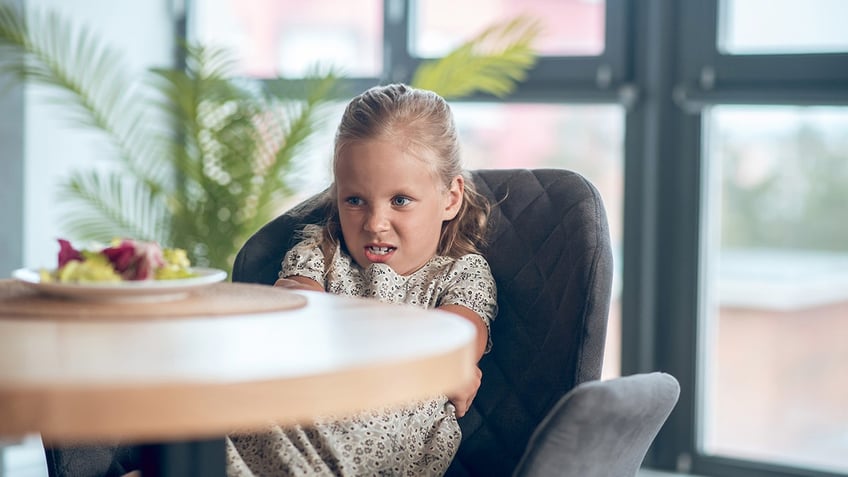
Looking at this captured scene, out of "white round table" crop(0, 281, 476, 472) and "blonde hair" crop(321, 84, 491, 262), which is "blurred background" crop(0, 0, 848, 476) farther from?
"white round table" crop(0, 281, 476, 472)

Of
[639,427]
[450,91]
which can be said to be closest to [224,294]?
[639,427]

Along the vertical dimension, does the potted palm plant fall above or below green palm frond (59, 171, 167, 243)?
above

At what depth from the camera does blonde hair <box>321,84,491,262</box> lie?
1639mm

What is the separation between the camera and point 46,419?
80 cm

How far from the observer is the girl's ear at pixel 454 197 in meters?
1.72

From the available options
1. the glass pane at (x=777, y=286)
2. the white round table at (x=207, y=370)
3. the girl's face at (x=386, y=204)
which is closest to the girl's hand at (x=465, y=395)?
the girl's face at (x=386, y=204)

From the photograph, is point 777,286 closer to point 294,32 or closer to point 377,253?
point 377,253

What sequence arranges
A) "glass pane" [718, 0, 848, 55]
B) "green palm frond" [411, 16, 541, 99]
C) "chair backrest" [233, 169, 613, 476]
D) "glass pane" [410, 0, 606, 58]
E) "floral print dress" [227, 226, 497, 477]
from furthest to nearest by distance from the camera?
"glass pane" [410, 0, 606, 58], "green palm frond" [411, 16, 541, 99], "glass pane" [718, 0, 848, 55], "chair backrest" [233, 169, 613, 476], "floral print dress" [227, 226, 497, 477]

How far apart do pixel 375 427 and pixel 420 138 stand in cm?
47

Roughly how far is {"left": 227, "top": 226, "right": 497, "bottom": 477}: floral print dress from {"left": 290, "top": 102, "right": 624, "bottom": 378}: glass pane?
4.38ft

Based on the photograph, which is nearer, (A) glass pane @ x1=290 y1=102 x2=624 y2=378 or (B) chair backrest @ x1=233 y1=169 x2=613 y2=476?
(B) chair backrest @ x1=233 y1=169 x2=613 y2=476

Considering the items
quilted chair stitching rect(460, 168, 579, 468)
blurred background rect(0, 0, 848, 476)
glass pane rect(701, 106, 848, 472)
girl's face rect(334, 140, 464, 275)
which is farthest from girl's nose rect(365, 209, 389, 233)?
glass pane rect(701, 106, 848, 472)

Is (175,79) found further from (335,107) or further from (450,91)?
(450,91)

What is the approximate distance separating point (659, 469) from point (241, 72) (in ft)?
6.42
